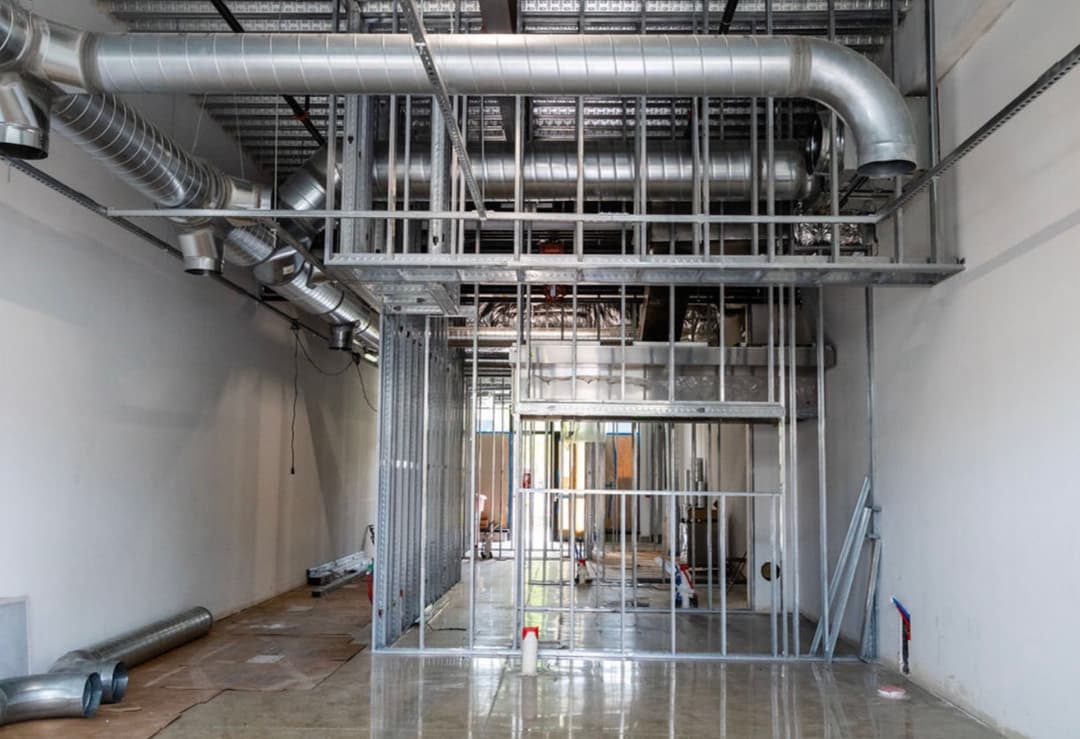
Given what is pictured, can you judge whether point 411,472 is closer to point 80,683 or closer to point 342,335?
point 342,335

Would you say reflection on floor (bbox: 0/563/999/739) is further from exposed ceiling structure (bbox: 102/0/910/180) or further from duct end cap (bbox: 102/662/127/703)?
exposed ceiling structure (bbox: 102/0/910/180)

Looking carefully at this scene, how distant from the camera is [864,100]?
4168 mm

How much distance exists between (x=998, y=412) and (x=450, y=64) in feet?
12.2

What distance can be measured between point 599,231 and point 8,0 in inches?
223

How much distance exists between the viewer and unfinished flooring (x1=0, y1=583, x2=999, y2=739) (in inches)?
194

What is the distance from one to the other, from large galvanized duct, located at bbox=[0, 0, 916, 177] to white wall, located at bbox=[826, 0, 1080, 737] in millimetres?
1088

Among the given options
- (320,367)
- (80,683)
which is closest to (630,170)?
(80,683)

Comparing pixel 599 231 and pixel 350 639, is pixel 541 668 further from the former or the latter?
pixel 599 231

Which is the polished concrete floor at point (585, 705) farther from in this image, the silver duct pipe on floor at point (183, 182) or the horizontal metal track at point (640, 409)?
the silver duct pipe on floor at point (183, 182)

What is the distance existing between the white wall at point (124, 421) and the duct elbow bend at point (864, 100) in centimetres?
483

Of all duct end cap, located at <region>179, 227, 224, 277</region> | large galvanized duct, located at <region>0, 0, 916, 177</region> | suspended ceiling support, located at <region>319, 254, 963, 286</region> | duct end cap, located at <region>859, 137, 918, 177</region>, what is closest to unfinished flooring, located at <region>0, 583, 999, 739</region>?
suspended ceiling support, located at <region>319, 254, 963, 286</region>

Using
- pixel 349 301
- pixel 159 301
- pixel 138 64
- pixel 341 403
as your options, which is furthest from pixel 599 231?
pixel 341 403

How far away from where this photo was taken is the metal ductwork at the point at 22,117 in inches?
150

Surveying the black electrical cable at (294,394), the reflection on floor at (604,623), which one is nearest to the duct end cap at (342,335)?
the black electrical cable at (294,394)
